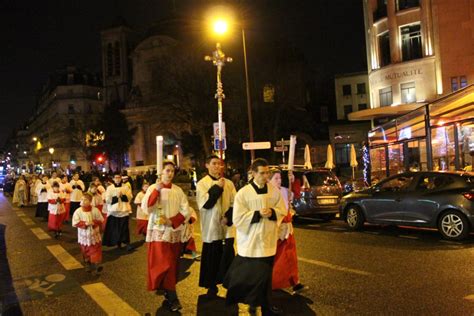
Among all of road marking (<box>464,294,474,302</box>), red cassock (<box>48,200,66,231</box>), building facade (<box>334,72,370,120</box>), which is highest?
building facade (<box>334,72,370,120</box>)

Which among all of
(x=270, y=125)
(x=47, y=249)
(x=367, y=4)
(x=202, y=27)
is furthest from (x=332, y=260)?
(x=202, y=27)

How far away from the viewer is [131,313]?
616 cm

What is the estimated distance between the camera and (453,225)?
1018cm

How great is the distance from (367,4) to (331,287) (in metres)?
34.5

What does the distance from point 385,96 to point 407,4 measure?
6553mm

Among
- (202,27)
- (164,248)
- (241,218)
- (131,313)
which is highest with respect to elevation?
(202,27)

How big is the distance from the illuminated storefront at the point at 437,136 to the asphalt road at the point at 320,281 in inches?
241

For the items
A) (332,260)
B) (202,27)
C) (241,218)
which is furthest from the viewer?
(202,27)

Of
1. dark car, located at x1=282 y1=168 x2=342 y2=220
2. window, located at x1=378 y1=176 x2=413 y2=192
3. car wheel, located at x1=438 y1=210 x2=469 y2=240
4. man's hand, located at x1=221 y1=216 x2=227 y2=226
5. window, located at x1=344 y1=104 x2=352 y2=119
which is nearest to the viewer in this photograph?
man's hand, located at x1=221 y1=216 x2=227 y2=226

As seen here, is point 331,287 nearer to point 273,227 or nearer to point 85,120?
point 273,227

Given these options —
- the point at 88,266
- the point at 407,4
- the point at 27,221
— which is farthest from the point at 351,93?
the point at 88,266

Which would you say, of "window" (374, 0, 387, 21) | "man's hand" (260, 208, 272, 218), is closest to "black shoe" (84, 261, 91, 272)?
"man's hand" (260, 208, 272, 218)

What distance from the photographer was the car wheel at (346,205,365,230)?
12391 mm

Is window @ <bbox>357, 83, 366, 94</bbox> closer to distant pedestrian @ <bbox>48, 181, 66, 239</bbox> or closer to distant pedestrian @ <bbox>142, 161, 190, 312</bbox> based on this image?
Answer: distant pedestrian @ <bbox>48, 181, 66, 239</bbox>
